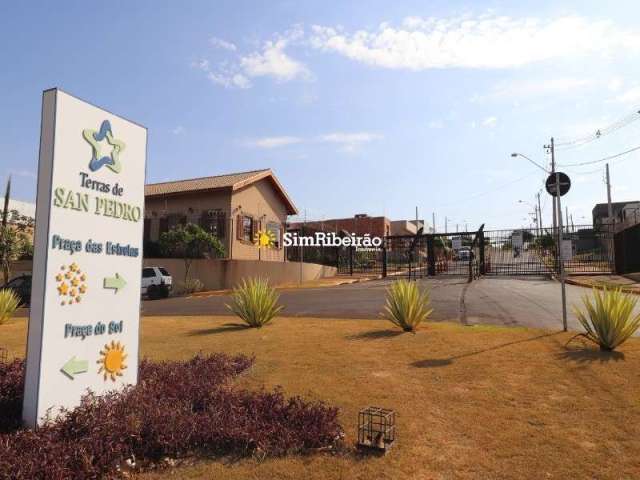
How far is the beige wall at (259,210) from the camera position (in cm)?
2919

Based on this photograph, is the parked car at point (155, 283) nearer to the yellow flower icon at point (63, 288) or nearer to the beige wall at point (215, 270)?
the beige wall at point (215, 270)

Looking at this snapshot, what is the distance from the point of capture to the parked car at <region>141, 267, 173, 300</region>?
2408cm

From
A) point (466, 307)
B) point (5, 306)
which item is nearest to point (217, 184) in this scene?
point (5, 306)

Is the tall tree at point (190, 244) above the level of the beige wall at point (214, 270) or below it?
above

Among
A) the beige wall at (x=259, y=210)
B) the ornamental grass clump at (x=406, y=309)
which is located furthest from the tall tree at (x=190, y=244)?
the ornamental grass clump at (x=406, y=309)

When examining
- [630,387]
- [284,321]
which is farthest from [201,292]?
[630,387]

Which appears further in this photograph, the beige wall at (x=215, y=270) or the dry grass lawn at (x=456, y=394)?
the beige wall at (x=215, y=270)

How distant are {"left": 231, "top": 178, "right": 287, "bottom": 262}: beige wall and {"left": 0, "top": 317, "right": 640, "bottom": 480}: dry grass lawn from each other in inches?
763

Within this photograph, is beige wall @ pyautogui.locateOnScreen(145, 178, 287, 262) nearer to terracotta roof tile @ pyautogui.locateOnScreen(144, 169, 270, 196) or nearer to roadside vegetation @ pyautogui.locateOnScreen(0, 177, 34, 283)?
terracotta roof tile @ pyautogui.locateOnScreen(144, 169, 270, 196)

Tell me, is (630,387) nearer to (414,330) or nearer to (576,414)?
(576,414)

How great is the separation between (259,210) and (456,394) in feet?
88.0

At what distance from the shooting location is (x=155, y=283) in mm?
24109

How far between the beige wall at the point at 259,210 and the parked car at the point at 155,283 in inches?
203

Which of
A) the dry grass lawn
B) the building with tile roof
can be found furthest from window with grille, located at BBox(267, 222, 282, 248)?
the dry grass lawn
